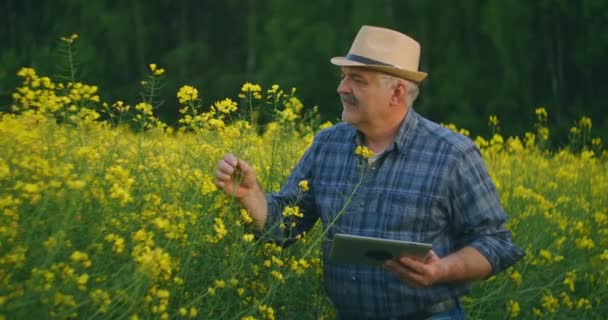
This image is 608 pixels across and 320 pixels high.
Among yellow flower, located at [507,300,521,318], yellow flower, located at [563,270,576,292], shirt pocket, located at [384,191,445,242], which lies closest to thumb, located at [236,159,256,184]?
shirt pocket, located at [384,191,445,242]

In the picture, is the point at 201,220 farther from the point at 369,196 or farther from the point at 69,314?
the point at 69,314

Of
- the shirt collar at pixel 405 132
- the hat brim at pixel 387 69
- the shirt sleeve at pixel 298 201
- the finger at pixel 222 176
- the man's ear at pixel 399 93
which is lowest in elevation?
the shirt sleeve at pixel 298 201

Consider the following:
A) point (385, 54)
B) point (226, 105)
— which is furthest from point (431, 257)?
point (226, 105)

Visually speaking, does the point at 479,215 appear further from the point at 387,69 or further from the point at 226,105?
the point at 226,105

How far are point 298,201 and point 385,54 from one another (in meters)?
0.67

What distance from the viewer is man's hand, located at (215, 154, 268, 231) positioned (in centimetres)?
383

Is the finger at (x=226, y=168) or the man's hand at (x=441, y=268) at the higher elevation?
the finger at (x=226, y=168)

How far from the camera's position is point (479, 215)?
3938mm

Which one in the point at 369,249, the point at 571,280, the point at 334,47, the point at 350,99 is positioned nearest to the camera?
the point at 369,249

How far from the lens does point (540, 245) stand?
581cm

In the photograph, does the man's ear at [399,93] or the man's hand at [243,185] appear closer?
the man's hand at [243,185]

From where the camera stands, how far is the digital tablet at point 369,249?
3.51 m

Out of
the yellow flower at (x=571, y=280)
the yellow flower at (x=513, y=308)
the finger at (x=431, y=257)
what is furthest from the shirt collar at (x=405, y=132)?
the yellow flower at (x=571, y=280)

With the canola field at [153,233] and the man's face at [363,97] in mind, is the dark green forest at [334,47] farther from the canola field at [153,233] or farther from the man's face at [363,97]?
the man's face at [363,97]
